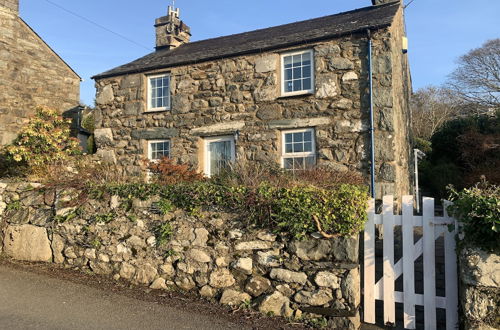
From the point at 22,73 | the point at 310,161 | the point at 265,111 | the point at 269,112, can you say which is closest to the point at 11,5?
the point at 22,73

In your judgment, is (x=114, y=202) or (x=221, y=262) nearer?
(x=221, y=262)

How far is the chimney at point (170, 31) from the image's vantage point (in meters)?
14.1

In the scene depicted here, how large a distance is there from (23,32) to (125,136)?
6.20m

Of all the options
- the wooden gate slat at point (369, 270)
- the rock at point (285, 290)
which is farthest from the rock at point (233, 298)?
the wooden gate slat at point (369, 270)

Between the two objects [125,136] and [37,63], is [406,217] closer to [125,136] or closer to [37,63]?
[125,136]

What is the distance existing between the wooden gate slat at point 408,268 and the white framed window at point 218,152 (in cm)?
638

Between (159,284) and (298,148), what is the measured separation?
217 inches

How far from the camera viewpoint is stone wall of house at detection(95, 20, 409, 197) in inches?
339

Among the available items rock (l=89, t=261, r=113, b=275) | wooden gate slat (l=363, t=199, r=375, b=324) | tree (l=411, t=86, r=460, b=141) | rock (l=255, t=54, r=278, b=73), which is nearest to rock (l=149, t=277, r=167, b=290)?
rock (l=89, t=261, r=113, b=275)

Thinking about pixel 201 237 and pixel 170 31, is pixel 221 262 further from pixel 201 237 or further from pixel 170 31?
pixel 170 31

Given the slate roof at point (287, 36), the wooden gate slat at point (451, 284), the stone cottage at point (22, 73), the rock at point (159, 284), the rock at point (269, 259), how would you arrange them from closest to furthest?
1. the wooden gate slat at point (451, 284)
2. the rock at point (269, 259)
3. the rock at point (159, 284)
4. the slate roof at point (287, 36)
5. the stone cottage at point (22, 73)

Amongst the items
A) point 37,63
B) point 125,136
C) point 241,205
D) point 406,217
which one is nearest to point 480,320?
point 406,217

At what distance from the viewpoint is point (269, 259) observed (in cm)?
463

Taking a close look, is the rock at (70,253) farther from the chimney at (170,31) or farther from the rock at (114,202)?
the chimney at (170,31)
